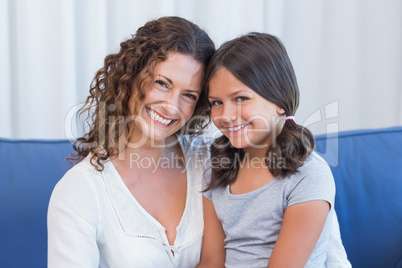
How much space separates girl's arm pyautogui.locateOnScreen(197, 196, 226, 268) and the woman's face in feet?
0.96

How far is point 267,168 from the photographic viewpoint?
134 cm

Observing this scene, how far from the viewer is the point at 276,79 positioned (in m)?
1.30

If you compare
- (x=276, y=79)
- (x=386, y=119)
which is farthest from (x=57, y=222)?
(x=386, y=119)

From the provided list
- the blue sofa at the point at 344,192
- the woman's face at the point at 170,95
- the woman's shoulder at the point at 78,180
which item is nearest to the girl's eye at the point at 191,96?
the woman's face at the point at 170,95

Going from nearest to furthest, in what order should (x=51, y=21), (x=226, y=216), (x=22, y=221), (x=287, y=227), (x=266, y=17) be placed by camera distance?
(x=287, y=227), (x=226, y=216), (x=22, y=221), (x=51, y=21), (x=266, y=17)

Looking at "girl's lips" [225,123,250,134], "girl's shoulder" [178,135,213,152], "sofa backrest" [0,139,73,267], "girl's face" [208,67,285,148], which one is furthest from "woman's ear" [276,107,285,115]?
"sofa backrest" [0,139,73,267]

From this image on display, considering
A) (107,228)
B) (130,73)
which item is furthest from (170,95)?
(107,228)

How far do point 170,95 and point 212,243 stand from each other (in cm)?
47

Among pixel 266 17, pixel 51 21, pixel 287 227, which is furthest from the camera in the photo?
pixel 266 17

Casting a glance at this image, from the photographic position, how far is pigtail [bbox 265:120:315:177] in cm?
128

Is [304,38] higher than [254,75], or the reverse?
[304,38]

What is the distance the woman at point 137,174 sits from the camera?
49.0 inches

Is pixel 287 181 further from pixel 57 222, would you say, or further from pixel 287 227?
pixel 57 222

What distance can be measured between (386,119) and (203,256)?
4.60ft
